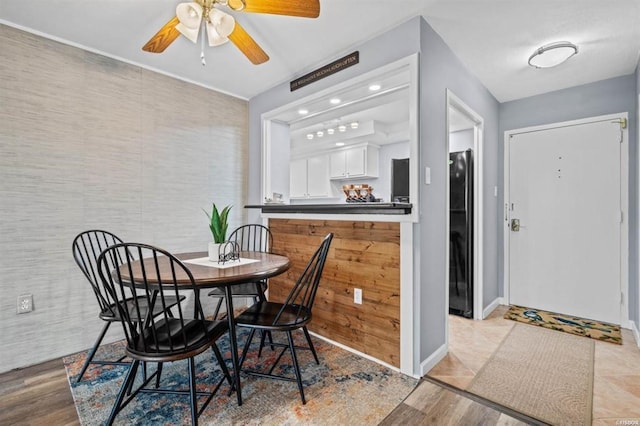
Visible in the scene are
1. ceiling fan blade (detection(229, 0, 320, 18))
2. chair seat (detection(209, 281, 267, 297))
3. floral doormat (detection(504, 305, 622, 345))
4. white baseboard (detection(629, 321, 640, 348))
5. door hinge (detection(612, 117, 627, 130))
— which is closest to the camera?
ceiling fan blade (detection(229, 0, 320, 18))

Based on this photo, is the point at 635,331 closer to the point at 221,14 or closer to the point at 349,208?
the point at 349,208

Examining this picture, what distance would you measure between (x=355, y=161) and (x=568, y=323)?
3499mm

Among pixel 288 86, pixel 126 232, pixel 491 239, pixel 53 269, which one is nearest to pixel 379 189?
pixel 491 239

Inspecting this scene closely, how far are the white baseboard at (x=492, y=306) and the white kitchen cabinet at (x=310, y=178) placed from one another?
319 cm

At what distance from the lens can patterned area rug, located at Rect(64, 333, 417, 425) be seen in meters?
1.62

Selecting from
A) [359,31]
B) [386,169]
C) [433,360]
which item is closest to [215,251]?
[433,360]

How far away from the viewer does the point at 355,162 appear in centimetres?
527

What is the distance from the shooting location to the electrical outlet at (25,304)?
7.14 ft

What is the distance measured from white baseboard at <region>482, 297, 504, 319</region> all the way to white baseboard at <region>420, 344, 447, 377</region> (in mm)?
1074

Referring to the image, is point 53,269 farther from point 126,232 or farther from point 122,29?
point 122,29

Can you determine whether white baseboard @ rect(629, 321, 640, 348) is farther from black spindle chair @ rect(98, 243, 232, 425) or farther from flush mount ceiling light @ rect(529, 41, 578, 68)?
black spindle chair @ rect(98, 243, 232, 425)

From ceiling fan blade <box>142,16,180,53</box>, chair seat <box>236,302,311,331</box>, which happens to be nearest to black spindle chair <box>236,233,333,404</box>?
chair seat <box>236,302,311,331</box>

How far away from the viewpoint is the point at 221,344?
8.21ft

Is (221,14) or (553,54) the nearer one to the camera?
(221,14)
